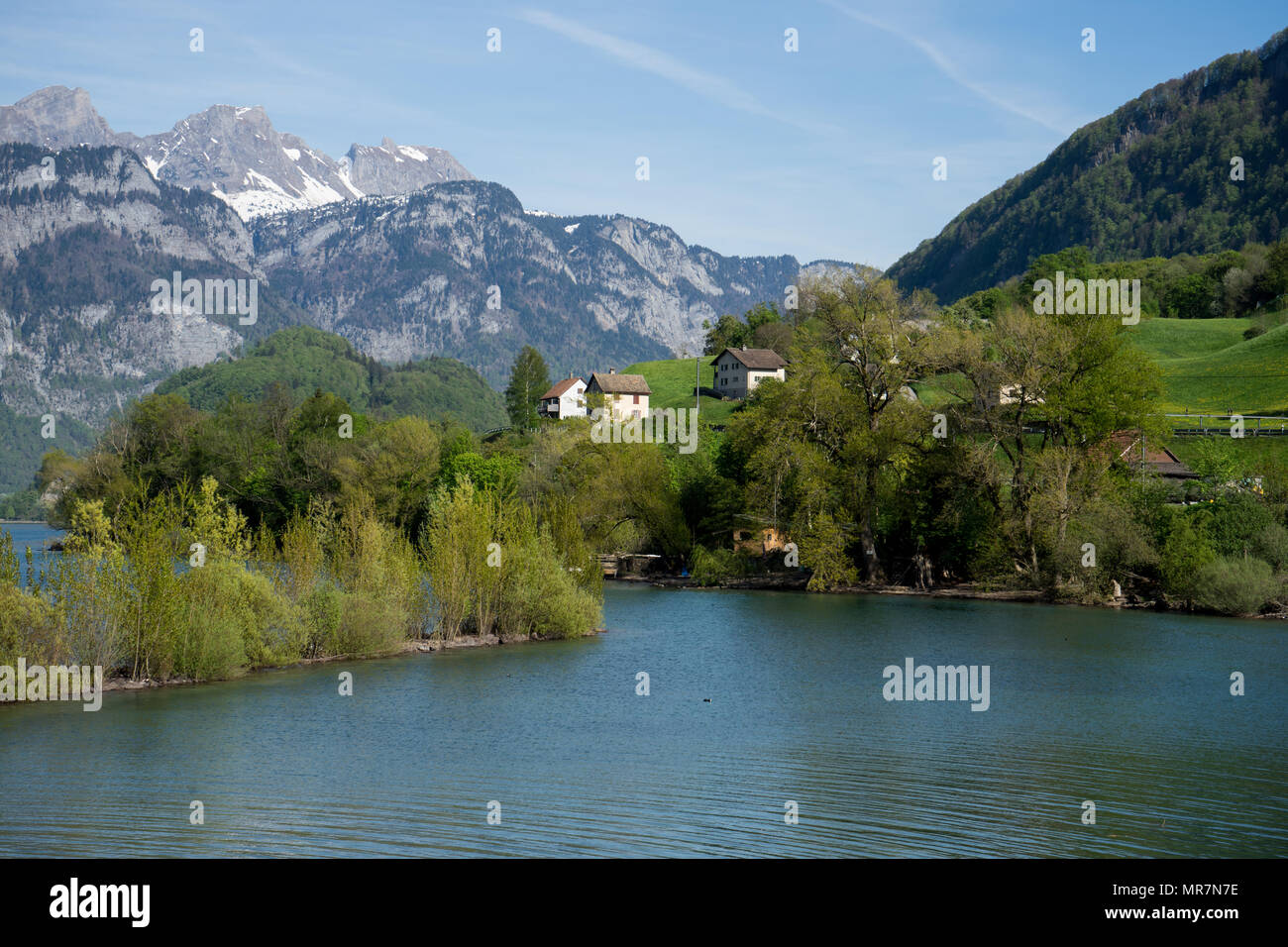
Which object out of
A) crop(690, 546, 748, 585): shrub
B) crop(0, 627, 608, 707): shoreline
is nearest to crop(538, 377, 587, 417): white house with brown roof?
crop(690, 546, 748, 585): shrub

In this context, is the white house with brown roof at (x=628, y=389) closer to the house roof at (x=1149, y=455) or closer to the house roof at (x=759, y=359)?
the house roof at (x=759, y=359)

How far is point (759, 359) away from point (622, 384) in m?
20.3

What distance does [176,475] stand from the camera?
10031cm

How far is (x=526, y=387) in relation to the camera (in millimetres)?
144375

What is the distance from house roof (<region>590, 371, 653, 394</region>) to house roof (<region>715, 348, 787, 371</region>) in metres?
14.8

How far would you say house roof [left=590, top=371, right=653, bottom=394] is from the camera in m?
141

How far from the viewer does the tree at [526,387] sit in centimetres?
14330

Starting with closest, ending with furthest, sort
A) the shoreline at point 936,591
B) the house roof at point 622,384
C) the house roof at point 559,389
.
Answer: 1. the shoreline at point 936,591
2. the house roof at point 622,384
3. the house roof at point 559,389

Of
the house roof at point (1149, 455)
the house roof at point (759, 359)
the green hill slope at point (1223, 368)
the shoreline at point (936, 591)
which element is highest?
the house roof at point (759, 359)

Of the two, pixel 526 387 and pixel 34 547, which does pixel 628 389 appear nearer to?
pixel 526 387

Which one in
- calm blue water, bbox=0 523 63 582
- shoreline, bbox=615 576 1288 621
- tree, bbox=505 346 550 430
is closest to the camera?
calm blue water, bbox=0 523 63 582

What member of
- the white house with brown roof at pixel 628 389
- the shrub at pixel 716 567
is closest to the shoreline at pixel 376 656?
the shrub at pixel 716 567

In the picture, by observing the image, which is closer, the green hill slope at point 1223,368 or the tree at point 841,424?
the tree at point 841,424

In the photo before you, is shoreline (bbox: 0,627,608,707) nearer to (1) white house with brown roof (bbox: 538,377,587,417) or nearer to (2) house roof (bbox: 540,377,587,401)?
(1) white house with brown roof (bbox: 538,377,587,417)
